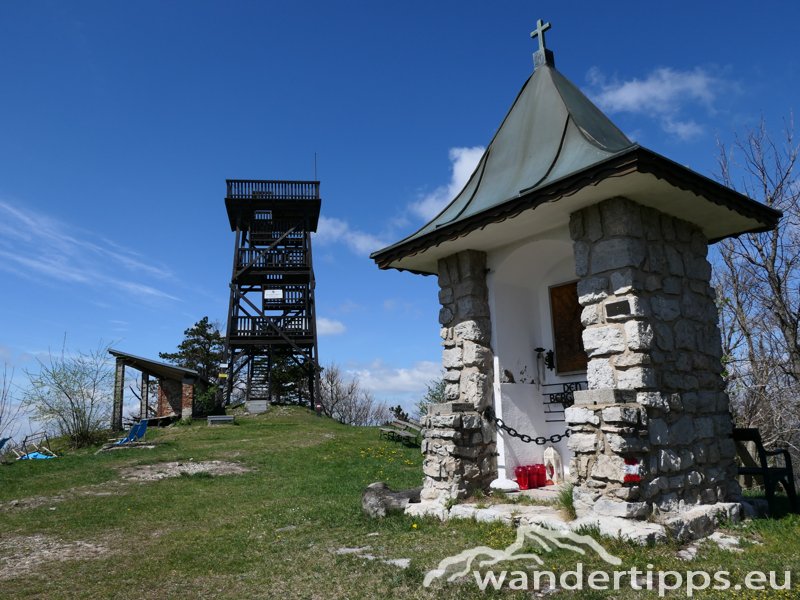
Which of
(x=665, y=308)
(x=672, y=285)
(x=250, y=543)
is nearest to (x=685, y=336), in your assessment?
(x=665, y=308)

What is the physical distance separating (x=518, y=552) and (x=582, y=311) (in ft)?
8.89

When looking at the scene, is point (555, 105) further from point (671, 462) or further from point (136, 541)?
point (136, 541)

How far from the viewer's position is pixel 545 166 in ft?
21.1

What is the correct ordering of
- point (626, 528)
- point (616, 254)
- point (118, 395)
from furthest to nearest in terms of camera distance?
point (118, 395)
point (616, 254)
point (626, 528)

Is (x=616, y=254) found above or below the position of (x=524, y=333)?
above

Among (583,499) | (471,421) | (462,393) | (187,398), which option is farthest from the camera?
(187,398)

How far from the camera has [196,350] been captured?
35188mm

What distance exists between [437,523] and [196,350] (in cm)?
3208

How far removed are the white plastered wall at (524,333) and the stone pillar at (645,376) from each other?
1071mm

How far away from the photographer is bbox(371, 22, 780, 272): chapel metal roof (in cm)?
521

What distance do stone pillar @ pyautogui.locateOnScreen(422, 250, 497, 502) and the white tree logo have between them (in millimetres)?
1414

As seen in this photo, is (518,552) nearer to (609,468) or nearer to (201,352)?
(609,468)

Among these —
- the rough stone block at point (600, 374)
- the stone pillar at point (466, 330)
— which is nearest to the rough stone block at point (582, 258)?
the rough stone block at point (600, 374)

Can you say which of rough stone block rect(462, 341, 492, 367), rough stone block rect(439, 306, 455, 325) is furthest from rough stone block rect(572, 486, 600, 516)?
rough stone block rect(439, 306, 455, 325)
